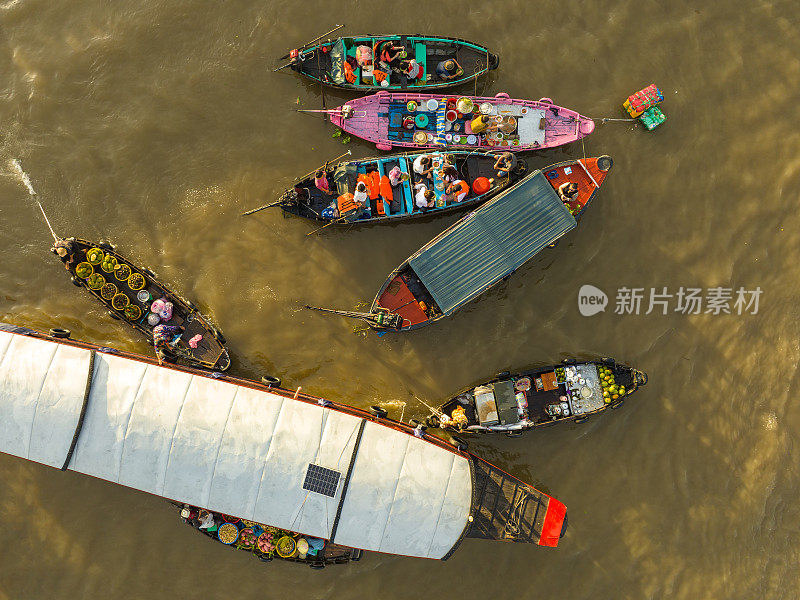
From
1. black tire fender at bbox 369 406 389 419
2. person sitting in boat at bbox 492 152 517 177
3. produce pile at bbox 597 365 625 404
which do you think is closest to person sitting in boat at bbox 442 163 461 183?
person sitting in boat at bbox 492 152 517 177

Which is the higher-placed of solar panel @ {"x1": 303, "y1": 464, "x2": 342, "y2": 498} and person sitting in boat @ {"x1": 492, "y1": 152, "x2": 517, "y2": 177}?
person sitting in boat @ {"x1": 492, "y1": 152, "x2": 517, "y2": 177}

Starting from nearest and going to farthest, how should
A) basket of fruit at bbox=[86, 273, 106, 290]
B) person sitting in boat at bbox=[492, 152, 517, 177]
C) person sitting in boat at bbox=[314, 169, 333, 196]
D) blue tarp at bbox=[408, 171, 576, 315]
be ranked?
blue tarp at bbox=[408, 171, 576, 315] → person sitting in boat at bbox=[492, 152, 517, 177] → basket of fruit at bbox=[86, 273, 106, 290] → person sitting in boat at bbox=[314, 169, 333, 196]

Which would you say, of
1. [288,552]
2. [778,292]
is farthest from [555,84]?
[288,552]

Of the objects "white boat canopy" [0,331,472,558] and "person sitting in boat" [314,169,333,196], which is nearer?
"white boat canopy" [0,331,472,558]

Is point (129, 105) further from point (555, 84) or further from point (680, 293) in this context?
point (680, 293)

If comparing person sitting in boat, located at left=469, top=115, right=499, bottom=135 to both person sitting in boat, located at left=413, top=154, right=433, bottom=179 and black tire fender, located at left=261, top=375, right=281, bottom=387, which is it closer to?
person sitting in boat, located at left=413, top=154, right=433, bottom=179

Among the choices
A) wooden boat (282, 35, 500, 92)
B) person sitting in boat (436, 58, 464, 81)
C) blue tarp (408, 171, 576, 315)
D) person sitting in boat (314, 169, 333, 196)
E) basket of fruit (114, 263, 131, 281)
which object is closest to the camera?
blue tarp (408, 171, 576, 315)
